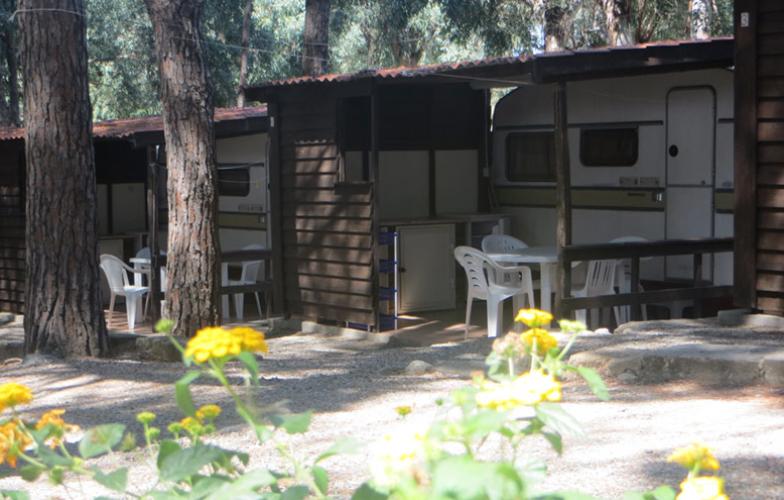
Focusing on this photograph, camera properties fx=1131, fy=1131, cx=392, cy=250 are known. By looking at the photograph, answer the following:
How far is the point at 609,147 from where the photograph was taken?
11.3 m

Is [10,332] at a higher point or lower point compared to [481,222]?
lower

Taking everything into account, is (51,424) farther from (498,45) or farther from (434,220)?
(498,45)

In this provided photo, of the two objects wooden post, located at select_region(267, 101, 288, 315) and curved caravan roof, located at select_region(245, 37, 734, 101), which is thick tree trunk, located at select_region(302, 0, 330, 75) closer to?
wooden post, located at select_region(267, 101, 288, 315)

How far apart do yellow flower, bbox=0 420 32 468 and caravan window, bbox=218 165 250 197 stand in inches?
466

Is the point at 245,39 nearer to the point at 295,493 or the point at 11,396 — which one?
the point at 11,396

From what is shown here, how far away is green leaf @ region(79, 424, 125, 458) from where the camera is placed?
210cm

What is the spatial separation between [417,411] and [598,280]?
456 centimetres

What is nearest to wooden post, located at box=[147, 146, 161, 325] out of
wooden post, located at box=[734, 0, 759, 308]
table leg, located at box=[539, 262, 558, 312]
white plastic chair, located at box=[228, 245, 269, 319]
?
white plastic chair, located at box=[228, 245, 269, 319]

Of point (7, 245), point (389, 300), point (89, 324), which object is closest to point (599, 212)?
point (389, 300)

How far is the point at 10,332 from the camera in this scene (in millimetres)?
12578

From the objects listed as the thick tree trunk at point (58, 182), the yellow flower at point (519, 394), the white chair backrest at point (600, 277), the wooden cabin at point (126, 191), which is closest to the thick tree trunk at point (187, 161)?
the thick tree trunk at point (58, 182)

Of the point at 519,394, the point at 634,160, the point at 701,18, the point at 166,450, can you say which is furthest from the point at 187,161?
the point at 701,18

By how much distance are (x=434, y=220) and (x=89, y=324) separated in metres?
4.42

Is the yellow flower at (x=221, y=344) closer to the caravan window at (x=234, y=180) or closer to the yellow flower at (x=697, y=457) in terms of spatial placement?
the yellow flower at (x=697, y=457)
